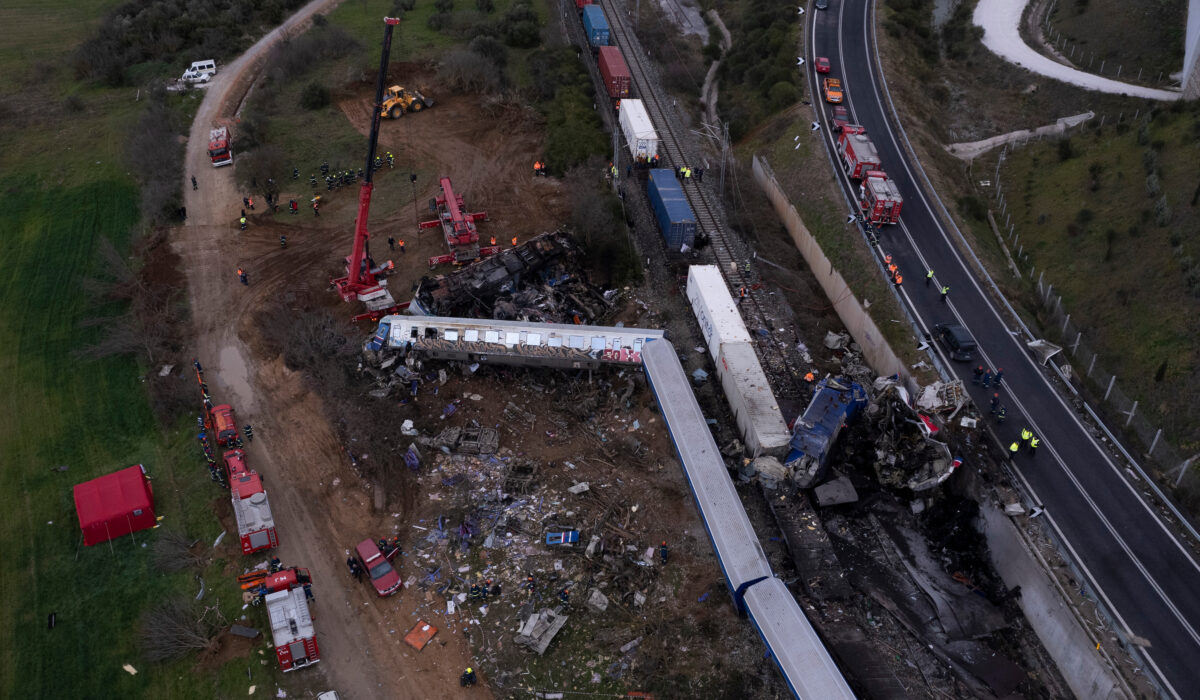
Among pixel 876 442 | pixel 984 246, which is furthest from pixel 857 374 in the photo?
pixel 984 246

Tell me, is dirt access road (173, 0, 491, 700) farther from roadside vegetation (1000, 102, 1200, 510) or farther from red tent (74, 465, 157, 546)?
roadside vegetation (1000, 102, 1200, 510)

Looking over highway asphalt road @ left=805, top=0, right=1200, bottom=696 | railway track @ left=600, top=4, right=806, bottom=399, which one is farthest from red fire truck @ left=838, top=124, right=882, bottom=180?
railway track @ left=600, top=4, right=806, bottom=399

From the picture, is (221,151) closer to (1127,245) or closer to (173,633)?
(173,633)

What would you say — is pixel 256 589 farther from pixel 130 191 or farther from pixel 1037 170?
pixel 1037 170

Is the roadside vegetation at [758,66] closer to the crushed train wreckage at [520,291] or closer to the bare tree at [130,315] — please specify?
the crushed train wreckage at [520,291]

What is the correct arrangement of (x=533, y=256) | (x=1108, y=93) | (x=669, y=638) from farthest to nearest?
(x=1108, y=93) < (x=533, y=256) < (x=669, y=638)

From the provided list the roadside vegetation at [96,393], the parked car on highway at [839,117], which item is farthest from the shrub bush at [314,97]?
the parked car on highway at [839,117]
